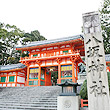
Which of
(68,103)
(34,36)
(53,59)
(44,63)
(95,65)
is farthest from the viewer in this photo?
(34,36)

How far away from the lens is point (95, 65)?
149 inches

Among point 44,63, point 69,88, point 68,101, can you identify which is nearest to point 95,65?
point 68,101

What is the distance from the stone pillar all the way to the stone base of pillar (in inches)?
93.0

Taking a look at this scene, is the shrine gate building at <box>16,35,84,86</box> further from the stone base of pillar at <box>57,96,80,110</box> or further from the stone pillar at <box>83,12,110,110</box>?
the stone pillar at <box>83,12,110,110</box>

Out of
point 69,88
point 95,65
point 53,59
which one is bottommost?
point 69,88

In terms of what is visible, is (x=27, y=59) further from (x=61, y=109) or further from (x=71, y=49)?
(x=61, y=109)

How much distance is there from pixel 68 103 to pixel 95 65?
2.86 metres

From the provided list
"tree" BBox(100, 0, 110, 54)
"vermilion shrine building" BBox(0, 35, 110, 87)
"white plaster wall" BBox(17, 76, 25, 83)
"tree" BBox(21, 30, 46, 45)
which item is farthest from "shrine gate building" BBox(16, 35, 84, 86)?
"tree" BBox(21, 30, 46, 45)

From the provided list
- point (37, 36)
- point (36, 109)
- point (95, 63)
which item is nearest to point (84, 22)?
point (95, 63)

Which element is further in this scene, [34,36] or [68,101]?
[34,36]

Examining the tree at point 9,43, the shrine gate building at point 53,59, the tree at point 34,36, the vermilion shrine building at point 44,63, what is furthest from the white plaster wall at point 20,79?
the tree at point 34,36

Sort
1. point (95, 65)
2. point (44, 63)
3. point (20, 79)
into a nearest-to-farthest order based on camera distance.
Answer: point (95, 65) → point (44, 63) → point (20, 79)

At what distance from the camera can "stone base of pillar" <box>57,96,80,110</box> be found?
5.68m

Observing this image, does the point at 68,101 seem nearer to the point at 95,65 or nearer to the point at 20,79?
the point at 95,65
